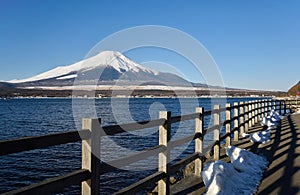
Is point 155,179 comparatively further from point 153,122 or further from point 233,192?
point 233,192

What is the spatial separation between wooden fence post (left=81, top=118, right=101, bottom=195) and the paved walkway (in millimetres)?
2636

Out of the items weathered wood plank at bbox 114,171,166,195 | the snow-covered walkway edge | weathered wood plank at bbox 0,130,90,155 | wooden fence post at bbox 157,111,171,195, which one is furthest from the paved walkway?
weathered wood plank at bbox 0,130,90,155

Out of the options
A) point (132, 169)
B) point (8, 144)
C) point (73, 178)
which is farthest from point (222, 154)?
point (8, 144)

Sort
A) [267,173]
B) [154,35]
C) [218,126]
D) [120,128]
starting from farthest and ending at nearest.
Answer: [154,35] < [218,126] < [267,173] < [120,128]

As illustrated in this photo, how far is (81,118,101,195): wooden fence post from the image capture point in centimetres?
351

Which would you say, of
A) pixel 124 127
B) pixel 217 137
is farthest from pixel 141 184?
pixel 217 137

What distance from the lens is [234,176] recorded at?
21.0ft

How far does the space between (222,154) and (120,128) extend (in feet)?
18.5

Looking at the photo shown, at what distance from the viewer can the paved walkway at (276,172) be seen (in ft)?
19.6

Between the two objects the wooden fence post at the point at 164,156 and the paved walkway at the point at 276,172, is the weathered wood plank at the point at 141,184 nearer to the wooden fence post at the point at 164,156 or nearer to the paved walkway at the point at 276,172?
the wooden fence post at the point at 164,156

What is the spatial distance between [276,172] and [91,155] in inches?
195

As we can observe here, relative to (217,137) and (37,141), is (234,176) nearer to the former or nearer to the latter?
(217,137)

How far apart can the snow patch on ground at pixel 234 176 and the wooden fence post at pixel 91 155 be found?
2.53 m

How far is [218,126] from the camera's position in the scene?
873cm
